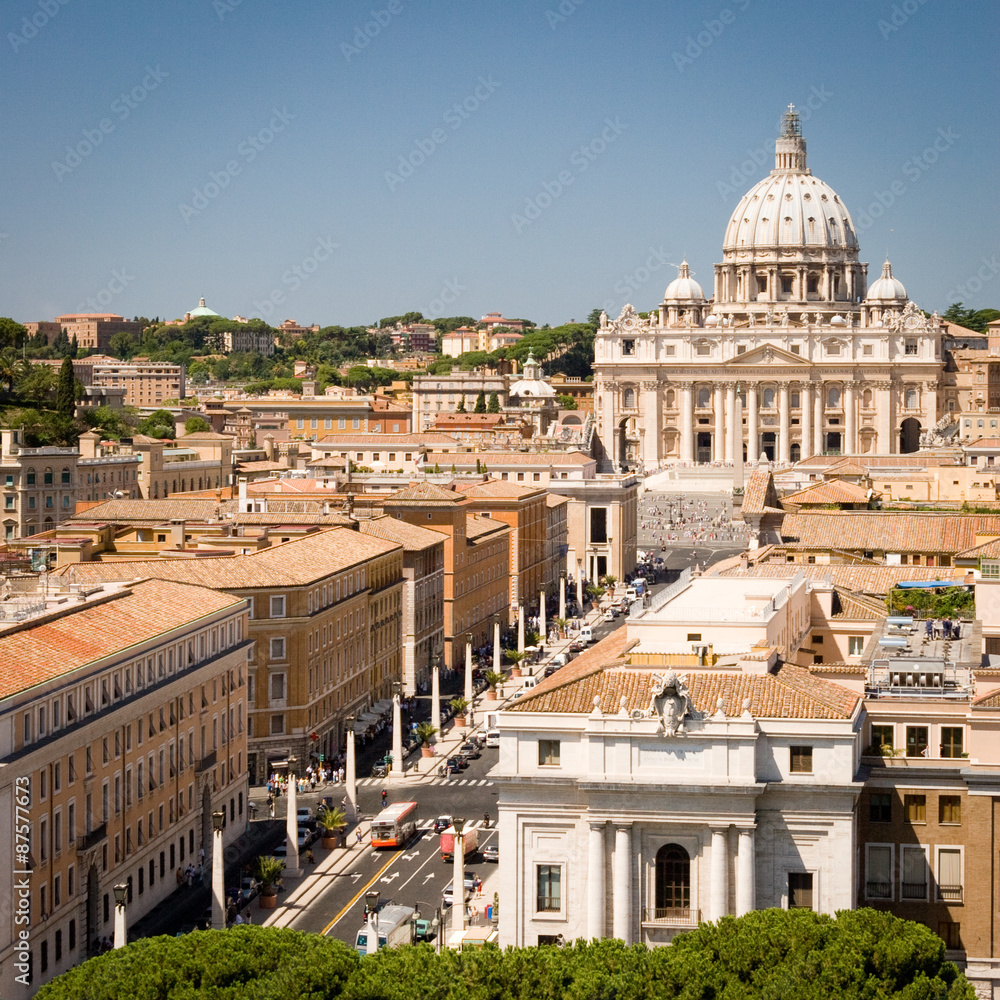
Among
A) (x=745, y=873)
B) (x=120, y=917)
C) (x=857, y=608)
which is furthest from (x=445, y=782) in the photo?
(x=745, y=873)

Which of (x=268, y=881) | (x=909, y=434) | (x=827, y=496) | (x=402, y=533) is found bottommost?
(x=268, y=881)

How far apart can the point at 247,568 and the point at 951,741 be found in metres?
23.6

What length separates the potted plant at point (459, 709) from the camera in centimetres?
5421

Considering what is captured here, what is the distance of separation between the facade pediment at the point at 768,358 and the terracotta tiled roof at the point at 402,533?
107m

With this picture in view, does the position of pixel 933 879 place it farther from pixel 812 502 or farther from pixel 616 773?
pixel 812 502

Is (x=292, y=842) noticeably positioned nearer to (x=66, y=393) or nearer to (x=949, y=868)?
(x=949, y=868)

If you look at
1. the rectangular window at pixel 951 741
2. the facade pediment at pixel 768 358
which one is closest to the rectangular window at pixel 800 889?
the rectangular window at pixel 951 741

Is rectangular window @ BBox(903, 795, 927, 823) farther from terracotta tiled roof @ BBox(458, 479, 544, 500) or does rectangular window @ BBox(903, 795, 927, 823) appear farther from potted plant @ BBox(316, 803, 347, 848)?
terracotta tiled roof @ BBox(458, 479, 544, 500)

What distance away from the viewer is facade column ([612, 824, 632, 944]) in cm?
2725

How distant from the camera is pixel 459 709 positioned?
5494 cm

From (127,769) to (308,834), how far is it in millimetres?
6177

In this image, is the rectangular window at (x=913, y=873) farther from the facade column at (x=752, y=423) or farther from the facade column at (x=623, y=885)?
the facade column at (x=752, y=423)

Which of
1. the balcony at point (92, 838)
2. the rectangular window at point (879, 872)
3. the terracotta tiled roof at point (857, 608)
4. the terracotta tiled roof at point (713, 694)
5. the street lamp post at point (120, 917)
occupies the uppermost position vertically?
the terracotta tiled roof at point (857, 608)

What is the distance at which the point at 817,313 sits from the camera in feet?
604
